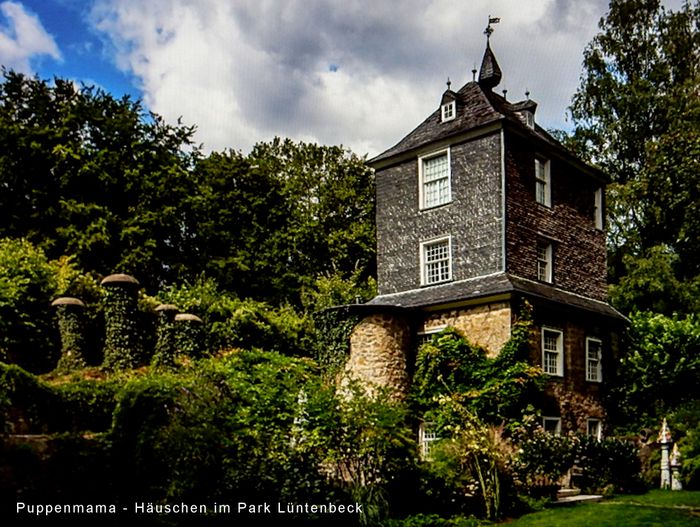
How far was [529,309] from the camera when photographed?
19625 millimetres

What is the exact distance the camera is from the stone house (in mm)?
20484

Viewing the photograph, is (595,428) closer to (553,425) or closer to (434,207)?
(553,425)

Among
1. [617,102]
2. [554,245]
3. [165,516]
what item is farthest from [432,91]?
[165,516]

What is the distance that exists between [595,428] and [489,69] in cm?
1233

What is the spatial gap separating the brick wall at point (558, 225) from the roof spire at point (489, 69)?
3.40 metres

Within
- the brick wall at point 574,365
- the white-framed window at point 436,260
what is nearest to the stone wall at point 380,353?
the white-framed window at point 436,260

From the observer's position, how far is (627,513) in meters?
14.6

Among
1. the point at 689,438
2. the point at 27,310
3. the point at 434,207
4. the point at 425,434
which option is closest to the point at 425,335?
the point at 425,434

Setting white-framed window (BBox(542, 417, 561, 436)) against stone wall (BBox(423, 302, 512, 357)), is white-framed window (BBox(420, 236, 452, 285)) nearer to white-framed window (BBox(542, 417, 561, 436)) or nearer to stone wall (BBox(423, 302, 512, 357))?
stone wall (BBox(423, 302, 512, 357))

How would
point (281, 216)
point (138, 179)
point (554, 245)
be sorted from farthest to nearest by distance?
1. point (281, 216)
2. point (138, 179)
3. point (554, 245)

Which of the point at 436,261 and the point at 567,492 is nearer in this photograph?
the point at 567,492

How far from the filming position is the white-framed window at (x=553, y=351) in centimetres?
2064

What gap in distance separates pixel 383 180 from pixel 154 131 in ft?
53.3

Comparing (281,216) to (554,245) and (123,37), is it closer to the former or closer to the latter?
(554,245)
